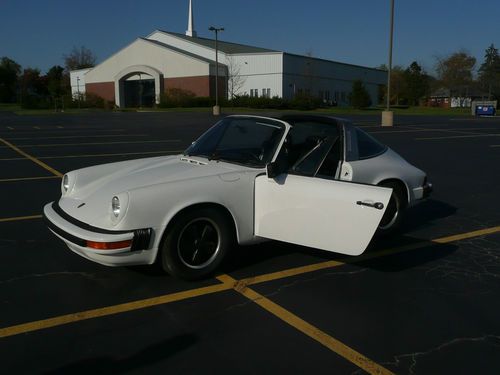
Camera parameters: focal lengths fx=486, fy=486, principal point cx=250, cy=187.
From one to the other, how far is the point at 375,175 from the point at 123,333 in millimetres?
3398

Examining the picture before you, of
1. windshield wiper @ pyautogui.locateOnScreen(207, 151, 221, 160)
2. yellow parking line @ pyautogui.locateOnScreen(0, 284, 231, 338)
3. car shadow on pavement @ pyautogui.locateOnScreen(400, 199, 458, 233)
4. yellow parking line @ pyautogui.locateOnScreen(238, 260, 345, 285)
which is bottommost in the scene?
yellow parking line @ pyautogui.locateOnScreen(0, 284, 231, 338)

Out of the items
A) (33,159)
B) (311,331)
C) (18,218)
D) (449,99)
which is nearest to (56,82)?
(449,99)

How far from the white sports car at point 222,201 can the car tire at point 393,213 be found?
85 cm

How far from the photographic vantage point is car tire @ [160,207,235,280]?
4066 mm

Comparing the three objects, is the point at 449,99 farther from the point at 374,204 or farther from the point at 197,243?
the point at 197,243

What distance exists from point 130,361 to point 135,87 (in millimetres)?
75327

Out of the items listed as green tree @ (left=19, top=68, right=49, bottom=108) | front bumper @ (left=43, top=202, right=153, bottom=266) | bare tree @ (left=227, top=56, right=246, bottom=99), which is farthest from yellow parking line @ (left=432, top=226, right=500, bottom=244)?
green tree @ (left=19, top=68, right=49, bottom=108)

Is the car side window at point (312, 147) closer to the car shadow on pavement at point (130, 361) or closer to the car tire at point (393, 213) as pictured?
the car tire at point (393, 213)

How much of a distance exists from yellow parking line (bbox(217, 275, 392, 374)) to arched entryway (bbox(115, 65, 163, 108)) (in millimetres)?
67165

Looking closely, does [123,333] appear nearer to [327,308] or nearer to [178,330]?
[178,330]

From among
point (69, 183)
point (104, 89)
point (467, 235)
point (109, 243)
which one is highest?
point (104, 89)

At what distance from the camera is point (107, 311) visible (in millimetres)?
3686

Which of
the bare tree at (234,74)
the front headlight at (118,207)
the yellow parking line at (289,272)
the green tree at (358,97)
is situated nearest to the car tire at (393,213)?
the yellow parking line at (289,272)

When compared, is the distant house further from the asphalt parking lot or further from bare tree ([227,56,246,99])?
the asphalt parking lot
